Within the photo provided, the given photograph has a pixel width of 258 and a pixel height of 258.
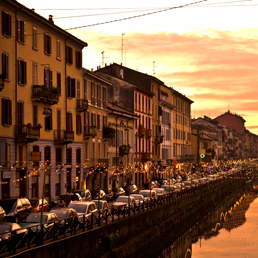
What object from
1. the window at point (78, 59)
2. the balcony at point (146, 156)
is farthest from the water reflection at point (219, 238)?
the window at point (78, 59)

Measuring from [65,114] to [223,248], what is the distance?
1998 cm

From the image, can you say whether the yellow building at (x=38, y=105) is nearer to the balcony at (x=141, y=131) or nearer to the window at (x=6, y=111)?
the window at (x=6, y=111)

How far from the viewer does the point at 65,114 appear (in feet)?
185

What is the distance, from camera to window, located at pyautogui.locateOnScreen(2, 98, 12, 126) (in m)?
44.1

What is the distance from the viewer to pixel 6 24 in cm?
4412

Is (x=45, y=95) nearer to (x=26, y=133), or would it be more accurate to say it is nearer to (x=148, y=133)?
(x=26, y=133)

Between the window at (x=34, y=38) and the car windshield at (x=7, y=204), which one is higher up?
the window at (x=34, y=38)

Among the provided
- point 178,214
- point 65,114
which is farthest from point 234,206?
point 65,114

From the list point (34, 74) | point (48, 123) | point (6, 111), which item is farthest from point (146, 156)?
point (6, 111)

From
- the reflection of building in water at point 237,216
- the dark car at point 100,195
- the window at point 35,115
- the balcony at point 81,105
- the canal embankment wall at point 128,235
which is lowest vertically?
the reflection of building in water at point 237,216

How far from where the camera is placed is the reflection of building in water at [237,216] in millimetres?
64500

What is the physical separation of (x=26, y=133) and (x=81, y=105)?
44.7ft

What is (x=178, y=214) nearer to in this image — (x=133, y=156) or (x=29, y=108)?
(x=29, y=108)

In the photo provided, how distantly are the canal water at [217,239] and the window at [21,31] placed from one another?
1954cm
